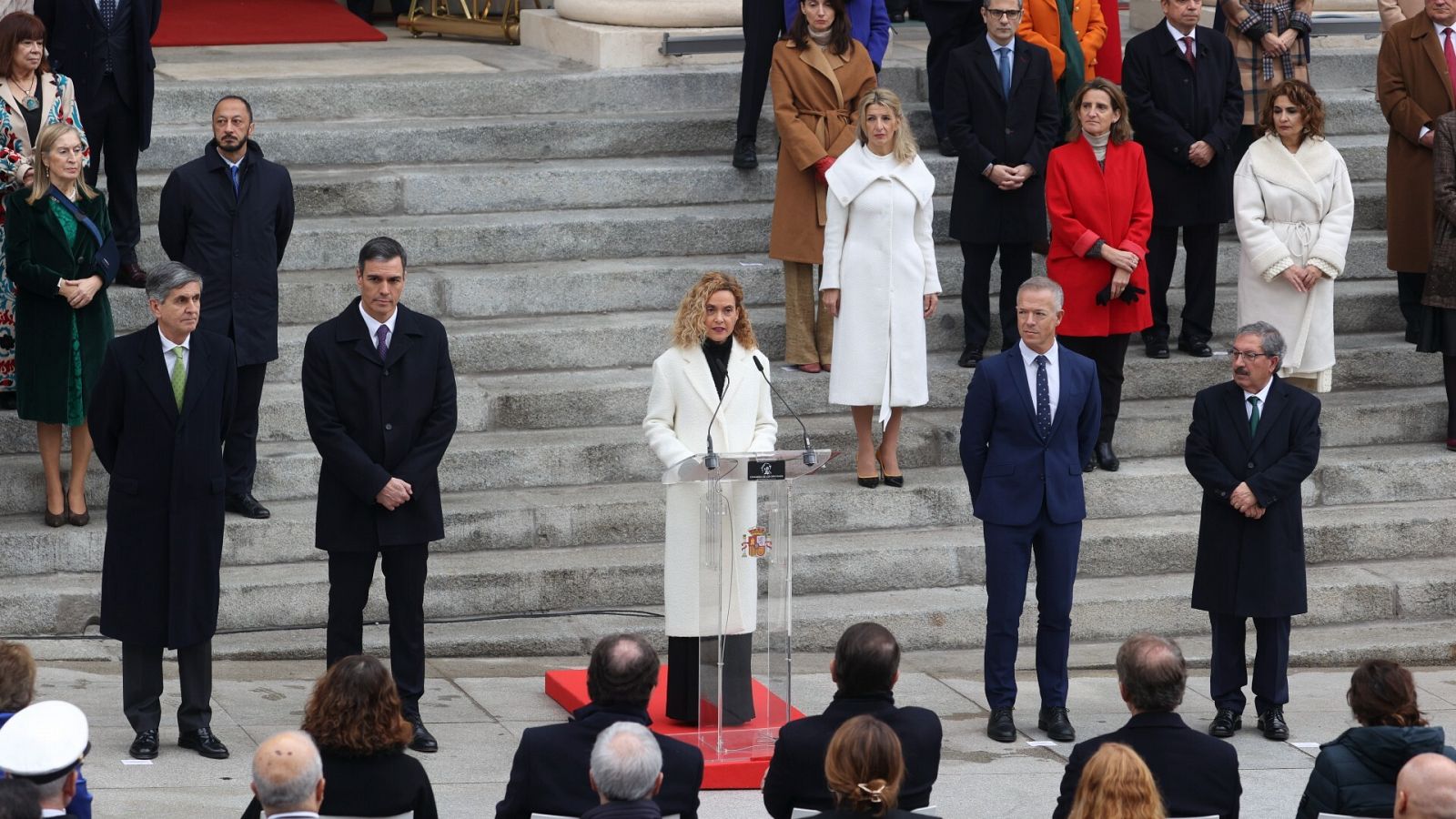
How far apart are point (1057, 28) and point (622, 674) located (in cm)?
718

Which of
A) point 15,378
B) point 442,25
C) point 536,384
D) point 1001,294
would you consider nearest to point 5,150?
point 15,378

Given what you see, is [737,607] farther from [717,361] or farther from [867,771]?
[867,771]

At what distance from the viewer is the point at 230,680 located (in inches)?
351

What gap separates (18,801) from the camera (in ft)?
15.9

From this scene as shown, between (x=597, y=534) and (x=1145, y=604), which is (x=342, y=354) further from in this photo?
(x=1145, y=604)

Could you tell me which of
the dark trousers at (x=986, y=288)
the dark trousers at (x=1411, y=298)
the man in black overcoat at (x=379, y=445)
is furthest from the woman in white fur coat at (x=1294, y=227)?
the man in black overcoat at (x=379, y=445)

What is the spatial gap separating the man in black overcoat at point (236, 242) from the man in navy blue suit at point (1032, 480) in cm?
343

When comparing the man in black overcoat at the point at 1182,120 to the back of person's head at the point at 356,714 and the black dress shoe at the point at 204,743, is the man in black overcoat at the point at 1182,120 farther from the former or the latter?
the back of person's head at the point at 356,714

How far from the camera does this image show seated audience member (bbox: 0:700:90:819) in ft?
16.6

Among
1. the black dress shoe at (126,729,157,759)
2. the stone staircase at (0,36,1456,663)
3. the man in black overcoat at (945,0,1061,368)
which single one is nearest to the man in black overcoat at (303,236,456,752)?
the black dress shoe at (126,729,157,759)

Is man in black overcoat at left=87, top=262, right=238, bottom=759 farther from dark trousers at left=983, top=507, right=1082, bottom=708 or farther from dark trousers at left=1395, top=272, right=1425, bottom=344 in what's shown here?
dark trousers at left=1395, top=272, right=1425, bottom=344

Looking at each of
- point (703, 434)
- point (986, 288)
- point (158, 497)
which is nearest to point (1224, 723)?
point (703, 434)

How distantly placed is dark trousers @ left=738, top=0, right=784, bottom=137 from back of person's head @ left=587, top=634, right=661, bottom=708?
21.8ft

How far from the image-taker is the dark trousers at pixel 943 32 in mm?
12383
